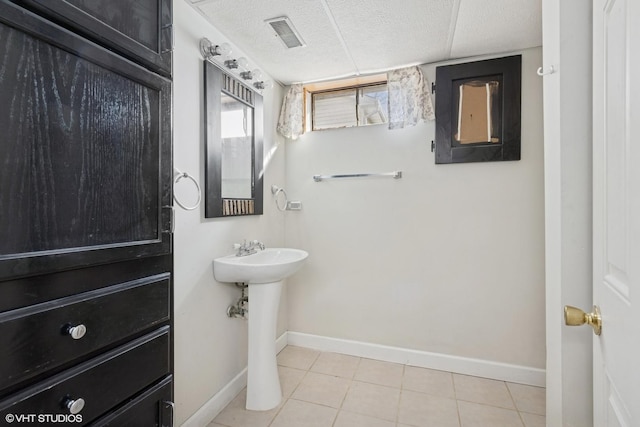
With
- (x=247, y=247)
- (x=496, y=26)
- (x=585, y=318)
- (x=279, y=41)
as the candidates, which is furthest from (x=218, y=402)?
(x=496, y=26)

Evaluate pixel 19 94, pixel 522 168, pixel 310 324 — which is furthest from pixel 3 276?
pixel 522 168

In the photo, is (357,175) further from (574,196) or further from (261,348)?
(574,196)

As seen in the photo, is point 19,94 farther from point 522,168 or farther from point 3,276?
point 522,168

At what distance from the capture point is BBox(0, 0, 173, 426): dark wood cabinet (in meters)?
0.63

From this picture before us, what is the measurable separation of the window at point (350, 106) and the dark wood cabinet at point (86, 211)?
1.67 metres

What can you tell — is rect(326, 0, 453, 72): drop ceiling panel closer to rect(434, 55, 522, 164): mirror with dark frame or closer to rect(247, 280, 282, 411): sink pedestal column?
rect(434, 55, 522, 164): mirror with dark frame

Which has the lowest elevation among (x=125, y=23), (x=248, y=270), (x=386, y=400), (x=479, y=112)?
(x=386, y=400)

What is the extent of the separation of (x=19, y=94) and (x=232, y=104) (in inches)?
54.3

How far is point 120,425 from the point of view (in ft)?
2.76

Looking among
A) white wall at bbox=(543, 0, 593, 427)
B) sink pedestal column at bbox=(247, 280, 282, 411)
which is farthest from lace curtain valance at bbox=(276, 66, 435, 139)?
sink pedestal column at bbox=(247, 280, 282, 411)

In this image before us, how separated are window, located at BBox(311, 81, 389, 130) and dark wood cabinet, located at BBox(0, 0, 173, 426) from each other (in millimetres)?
1668

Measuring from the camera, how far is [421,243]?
7.47ft

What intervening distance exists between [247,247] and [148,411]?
1137mm

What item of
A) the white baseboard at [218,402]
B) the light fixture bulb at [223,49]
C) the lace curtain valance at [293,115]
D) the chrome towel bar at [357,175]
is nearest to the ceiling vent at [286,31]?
the light fixture bulb at [223,49]
